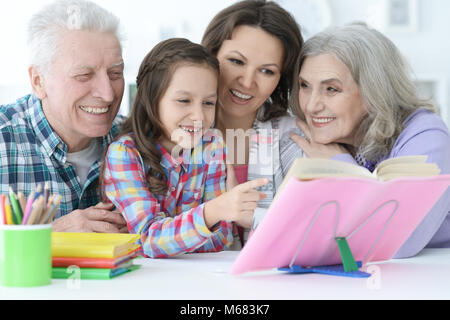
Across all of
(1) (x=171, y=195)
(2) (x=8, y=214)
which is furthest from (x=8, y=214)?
(1) (x=171, y=195)

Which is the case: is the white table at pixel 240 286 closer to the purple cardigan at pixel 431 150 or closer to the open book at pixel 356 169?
the open book at pixel 356 169

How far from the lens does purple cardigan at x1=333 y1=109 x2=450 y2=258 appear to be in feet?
4.88

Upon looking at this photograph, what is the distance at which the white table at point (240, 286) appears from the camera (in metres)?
0.92

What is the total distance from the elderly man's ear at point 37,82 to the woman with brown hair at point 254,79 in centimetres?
58

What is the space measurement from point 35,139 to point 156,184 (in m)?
0.45

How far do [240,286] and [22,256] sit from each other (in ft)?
1.28

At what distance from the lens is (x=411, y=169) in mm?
1031

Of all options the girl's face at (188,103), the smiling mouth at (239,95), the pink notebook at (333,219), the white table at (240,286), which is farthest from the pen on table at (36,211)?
the smiling mouth at (239,95)

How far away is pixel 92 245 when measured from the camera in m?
1.12

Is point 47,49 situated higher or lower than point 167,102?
higher

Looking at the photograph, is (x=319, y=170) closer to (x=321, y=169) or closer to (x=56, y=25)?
(x=321, y=169)

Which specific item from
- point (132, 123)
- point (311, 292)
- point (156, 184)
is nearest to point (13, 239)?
point (311, 292)

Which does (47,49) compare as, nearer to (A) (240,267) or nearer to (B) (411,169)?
(A) (240,267)
